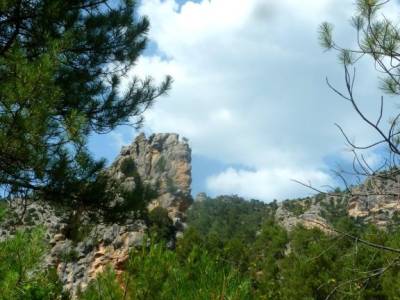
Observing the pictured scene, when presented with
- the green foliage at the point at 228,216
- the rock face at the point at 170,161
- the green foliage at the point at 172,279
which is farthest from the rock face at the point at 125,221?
the green foliage at the point at 228,216

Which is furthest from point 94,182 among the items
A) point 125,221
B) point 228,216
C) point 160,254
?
point 228,216

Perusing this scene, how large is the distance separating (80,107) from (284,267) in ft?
80.6

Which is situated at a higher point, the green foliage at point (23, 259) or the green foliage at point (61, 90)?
the green foliage at point (61, 90)

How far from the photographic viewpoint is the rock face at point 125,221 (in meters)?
8.33

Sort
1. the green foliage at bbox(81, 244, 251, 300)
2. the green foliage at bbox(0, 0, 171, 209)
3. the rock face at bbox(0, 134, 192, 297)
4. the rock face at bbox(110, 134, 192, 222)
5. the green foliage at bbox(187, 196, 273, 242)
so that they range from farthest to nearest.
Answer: the rock face at bbox(110, 134, 192, 222)
the green foliage at bbox(187, 196, 273, 242)
the rock face at bbox(0, 134, 192, 297)
the green foliage at bbox(0, 0, 171, 209)
the green foliage at bbox(81, 244, 251, 300)

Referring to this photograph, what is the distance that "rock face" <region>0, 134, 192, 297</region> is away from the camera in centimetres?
833

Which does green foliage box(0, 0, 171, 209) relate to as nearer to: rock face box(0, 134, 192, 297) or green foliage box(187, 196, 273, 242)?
rock face box(0, 134, 192, 297)

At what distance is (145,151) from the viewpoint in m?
86.4

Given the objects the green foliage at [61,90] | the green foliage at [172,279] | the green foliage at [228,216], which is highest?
the green foliage at [228,216]

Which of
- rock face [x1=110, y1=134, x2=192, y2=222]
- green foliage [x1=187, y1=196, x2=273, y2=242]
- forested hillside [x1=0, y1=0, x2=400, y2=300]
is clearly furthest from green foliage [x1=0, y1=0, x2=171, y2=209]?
rock face [x1=110, y1=134, x2=192, y2=222]

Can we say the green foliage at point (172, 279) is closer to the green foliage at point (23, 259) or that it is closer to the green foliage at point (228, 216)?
the green foliage at point (23, 259)

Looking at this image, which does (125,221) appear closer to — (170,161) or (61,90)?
(61,90)

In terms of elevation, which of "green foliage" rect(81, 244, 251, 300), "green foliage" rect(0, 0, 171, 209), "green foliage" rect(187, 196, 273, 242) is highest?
"green foliage" rect(187, 196, 273, 242)

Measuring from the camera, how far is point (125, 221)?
877 cm
